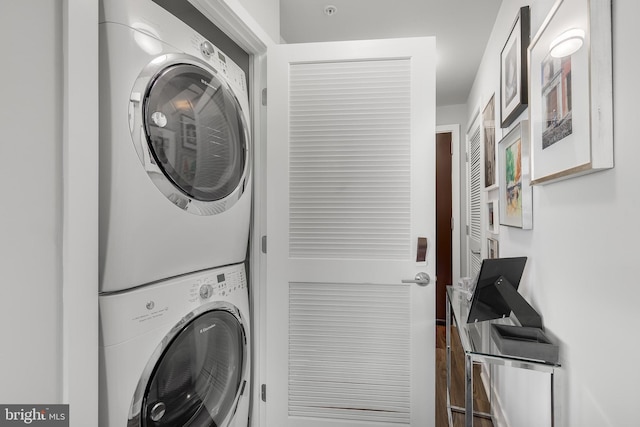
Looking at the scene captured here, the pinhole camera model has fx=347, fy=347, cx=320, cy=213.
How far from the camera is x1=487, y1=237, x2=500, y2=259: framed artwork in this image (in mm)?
2258

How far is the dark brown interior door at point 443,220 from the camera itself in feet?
13.9

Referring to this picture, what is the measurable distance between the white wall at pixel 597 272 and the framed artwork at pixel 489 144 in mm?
975

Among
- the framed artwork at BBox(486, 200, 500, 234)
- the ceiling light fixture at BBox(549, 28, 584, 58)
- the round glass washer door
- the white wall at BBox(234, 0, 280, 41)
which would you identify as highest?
the white wall at BBox(234, 0, 280, 41)

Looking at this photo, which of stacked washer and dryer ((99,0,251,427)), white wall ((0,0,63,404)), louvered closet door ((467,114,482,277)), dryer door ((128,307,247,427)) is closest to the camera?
white wall ((0,0,63,404))

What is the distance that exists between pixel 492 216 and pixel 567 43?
1.59 meters

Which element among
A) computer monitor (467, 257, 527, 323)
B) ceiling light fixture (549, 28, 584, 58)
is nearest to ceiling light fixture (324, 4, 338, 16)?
ceiling light fixture (549, 28, 584, 58)

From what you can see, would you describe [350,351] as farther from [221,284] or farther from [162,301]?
[162,301]

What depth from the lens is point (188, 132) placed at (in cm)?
117

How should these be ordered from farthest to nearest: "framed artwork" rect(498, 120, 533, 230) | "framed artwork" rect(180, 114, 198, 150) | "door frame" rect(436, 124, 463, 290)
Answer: "door frame" rect(436, 124, 463, 290) < "framed artwork" rect(498, 120, 533, 230) < "framed artwork" rect(180, 114, 198, 150)

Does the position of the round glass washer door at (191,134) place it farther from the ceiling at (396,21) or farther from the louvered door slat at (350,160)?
the ceiling at (396,21)

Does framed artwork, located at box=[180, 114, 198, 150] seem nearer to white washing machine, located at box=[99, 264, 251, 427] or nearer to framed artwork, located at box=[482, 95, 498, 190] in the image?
white washing machine, located at box=[99, 264, 251, 427]

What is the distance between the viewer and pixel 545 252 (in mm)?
1278

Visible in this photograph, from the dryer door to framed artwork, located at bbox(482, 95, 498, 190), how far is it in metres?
1.81

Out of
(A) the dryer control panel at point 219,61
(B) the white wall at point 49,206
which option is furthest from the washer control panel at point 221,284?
(A) the dryer control panel at point 219,61
